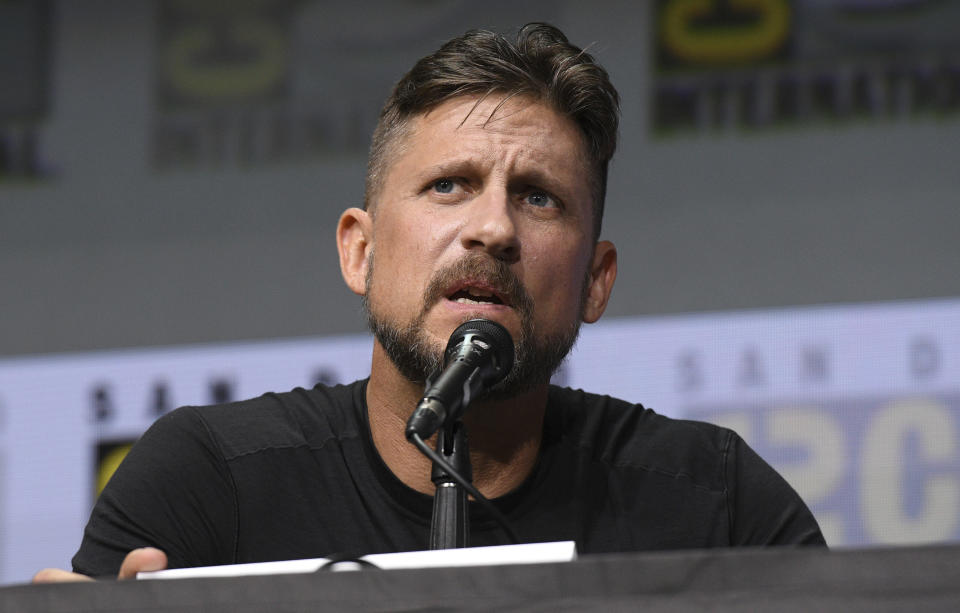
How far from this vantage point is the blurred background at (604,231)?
287 cm

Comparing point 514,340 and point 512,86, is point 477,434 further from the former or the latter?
point 512,86

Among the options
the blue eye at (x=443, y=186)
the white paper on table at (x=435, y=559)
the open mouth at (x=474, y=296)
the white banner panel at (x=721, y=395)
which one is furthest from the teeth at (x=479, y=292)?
the white banner panel at (x=721, y=395)

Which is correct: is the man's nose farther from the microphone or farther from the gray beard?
the microphone

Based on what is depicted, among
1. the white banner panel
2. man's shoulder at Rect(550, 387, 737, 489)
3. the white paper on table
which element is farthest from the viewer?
the white banner panel

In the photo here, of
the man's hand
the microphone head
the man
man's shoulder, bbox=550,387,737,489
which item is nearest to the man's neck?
the man

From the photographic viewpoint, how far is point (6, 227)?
3.48 metres

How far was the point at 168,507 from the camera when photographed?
165 centimetres

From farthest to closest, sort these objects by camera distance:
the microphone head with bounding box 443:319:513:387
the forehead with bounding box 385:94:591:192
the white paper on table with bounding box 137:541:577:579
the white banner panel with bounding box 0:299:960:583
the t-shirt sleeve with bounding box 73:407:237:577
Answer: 1. the white banner panel with bounding box 0:299:960:583
2. the forehead with bounding box 385:94:591:192
3. the t-shirt sleeve with bounding box 73:407:237:577
4. the microphone head with bounding box 443:319:513:387
5. the white paper on table with bounding box 137:541:577:579

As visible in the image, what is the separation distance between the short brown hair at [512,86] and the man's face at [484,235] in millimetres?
23

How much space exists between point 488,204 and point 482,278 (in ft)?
0.42

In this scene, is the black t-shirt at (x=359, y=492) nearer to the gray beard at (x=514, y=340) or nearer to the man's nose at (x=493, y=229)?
the gray beard at (x=514, y=340)

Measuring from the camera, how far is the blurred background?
113 inches

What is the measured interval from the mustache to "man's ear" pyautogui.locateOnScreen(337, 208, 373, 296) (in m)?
0.28

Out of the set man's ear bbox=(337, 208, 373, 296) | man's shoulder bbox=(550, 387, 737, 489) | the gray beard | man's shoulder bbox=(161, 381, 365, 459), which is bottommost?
man's shoulder bbox=(550, 387, 737, 489)
